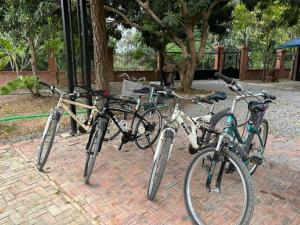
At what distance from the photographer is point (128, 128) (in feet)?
13.1

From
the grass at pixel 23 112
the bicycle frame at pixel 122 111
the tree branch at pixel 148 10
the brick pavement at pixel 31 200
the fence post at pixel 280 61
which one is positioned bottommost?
the brick pavement at pixel 31 200

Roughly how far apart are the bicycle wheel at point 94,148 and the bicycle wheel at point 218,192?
113 centimetres

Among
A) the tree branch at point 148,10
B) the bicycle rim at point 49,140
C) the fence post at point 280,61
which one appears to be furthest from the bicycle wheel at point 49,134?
the fence post at point 280,61

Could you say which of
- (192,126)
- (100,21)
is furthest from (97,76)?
(192,126)

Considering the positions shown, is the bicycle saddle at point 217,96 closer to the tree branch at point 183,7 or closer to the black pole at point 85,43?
the black pole at point 85,43

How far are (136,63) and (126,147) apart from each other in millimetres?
11251

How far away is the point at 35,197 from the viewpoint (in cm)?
290

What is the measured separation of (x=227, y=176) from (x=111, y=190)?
57.2 inches

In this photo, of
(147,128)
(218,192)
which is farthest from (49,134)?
(218,192)

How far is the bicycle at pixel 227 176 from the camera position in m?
2.18

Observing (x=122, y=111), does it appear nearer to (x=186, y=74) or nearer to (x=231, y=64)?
(x=186, y=74)

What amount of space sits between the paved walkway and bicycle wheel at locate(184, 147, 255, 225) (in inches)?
6.9

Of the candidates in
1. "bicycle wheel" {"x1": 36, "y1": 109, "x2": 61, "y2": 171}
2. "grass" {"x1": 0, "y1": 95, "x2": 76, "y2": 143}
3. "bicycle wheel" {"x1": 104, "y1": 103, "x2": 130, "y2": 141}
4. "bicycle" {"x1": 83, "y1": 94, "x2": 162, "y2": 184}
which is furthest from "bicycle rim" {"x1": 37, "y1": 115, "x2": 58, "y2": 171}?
"grass" {"x1": 0, "y1": 95, "x2": 76, "y2": 143}

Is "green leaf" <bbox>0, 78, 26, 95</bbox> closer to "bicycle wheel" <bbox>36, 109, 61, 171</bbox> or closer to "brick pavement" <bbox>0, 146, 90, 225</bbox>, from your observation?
"brick pavement" <bbox>0, 146, 90, 225</bbox>
